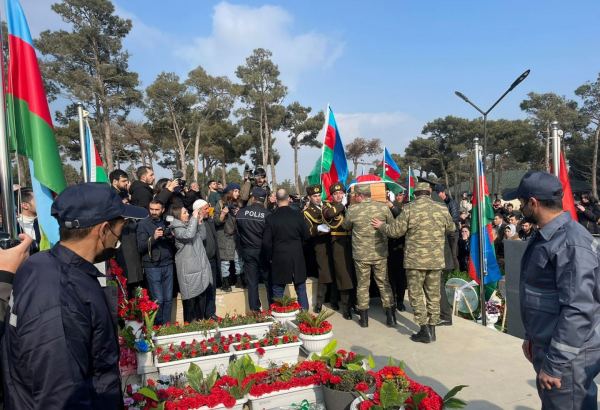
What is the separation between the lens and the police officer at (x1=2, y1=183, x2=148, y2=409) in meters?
1.38

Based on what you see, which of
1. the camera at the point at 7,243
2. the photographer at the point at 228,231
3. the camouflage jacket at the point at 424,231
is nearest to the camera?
the camera at the point at 7,243

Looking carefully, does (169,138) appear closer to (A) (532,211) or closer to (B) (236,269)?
(B) (236,269)

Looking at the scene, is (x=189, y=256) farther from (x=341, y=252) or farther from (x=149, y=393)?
(x=149, y=393)

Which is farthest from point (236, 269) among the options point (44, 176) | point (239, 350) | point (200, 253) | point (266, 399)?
point (44, 176)

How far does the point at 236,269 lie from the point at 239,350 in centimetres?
291

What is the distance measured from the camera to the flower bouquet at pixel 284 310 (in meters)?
5.00

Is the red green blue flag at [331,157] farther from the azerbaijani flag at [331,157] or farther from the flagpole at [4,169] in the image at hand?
the flagpole at [4,169]

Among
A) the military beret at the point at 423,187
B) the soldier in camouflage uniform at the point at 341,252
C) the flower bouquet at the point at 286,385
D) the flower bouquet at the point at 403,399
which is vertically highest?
the military beret at the point at 423,187

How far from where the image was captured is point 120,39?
30.3 meters

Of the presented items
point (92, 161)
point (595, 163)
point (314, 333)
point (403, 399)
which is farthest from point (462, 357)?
point (595, 163)

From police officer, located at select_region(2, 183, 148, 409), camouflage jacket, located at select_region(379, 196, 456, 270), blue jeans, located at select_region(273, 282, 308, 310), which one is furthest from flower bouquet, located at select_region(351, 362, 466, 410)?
blue jeans, located at select_region(273, 282, 308, 310)

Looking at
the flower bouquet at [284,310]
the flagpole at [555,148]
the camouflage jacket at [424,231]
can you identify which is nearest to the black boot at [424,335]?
the camouflage jacket at [424,231]

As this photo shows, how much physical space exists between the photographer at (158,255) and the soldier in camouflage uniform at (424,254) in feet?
9.66

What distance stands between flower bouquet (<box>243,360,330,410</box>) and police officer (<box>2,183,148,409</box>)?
1.67 meters
